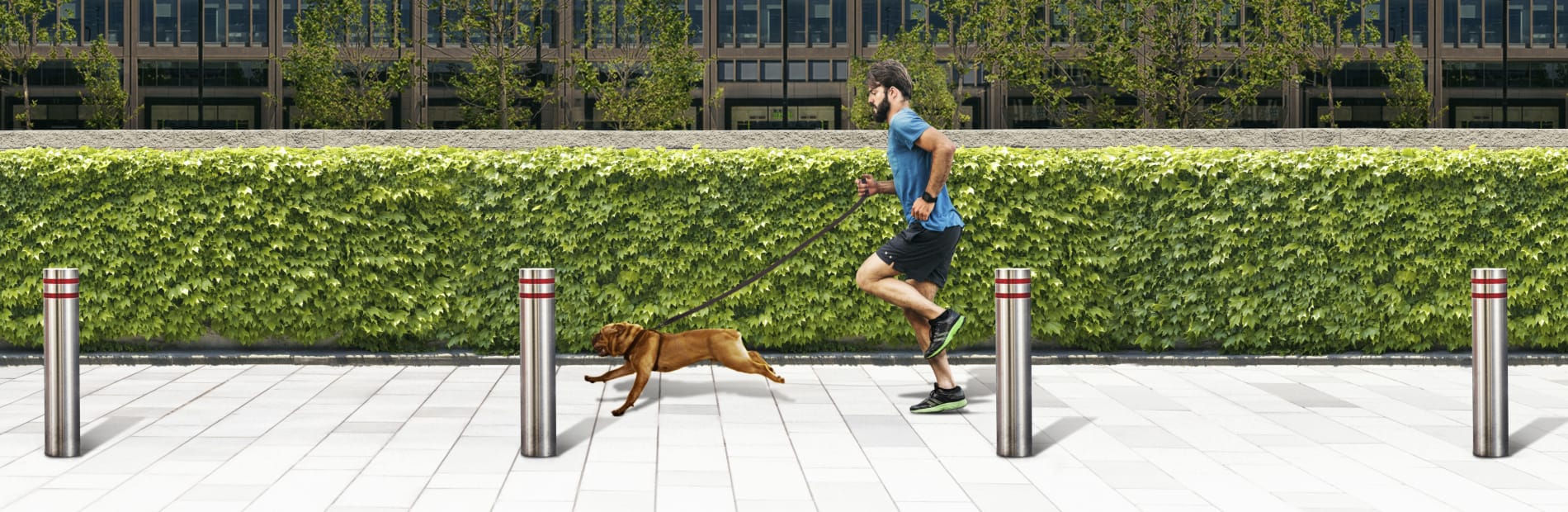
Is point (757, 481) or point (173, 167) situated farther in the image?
point (173, 167)

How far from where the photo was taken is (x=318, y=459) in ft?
19.6

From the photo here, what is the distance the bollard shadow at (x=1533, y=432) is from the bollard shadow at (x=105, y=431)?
699 cm

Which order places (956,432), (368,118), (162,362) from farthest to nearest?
(368,118) < (162,362) < (956,432)

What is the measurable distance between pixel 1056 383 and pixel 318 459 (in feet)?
16.6

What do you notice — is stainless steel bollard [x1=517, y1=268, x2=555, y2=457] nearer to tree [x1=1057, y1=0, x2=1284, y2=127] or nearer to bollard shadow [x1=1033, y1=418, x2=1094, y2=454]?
bollard shadow [x1=1033, y1=418, x2=1094, y2=454]

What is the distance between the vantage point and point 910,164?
7043 mm

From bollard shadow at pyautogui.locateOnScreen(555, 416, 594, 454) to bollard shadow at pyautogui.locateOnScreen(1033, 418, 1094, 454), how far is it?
7.55 feet

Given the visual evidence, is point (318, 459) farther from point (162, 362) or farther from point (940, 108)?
point (940, 108)

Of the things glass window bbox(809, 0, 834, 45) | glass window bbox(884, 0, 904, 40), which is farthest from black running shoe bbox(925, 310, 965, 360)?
glass window bbox(809, 0, 834, 45)

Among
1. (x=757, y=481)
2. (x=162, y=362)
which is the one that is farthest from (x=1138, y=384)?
(x=162, y=362)

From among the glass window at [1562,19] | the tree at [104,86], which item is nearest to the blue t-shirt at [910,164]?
the tree at [104,86]

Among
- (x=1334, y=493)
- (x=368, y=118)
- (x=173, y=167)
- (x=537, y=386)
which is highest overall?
(x=368, y=118)

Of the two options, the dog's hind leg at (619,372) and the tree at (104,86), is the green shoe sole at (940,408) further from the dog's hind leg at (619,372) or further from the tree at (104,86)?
the tree at (104,86)

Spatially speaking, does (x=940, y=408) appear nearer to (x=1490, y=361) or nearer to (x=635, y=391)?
(x=635, y=391)
